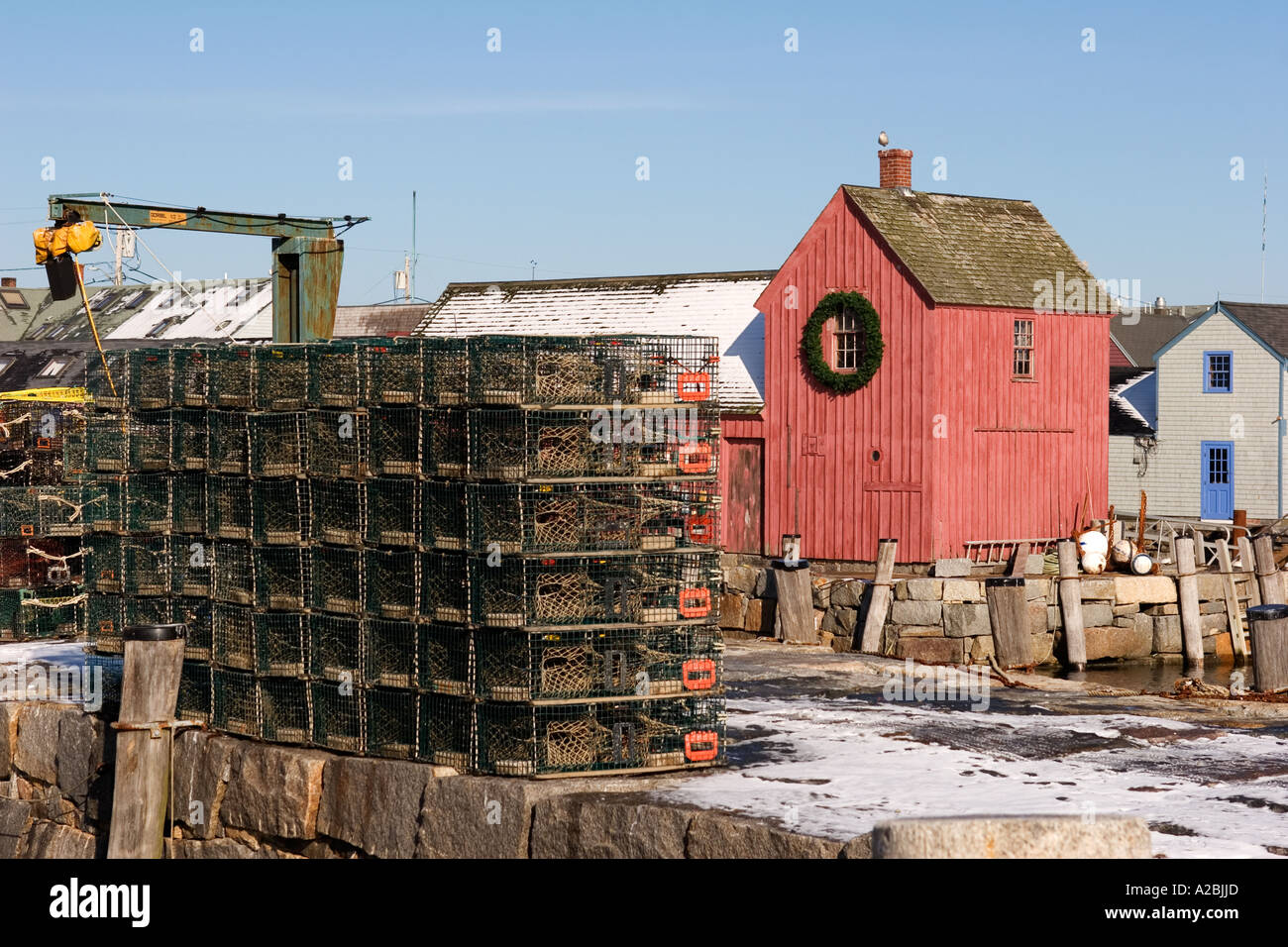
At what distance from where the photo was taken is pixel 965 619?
985 inches

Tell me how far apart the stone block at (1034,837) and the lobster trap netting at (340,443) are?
6735mm

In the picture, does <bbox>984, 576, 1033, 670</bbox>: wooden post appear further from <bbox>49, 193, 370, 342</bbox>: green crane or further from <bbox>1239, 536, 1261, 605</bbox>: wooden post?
<bbox>49, 193, 370, 342</bbox>: green crane

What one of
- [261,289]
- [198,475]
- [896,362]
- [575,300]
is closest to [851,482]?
[896,362]

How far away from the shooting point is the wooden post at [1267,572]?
27.0 meters

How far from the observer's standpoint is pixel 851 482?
1096 inches

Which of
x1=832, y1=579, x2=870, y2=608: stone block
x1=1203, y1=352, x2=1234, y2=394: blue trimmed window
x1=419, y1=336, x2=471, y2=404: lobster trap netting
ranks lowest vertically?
x1=832, y1=579, x2=870, y2=608: stone block

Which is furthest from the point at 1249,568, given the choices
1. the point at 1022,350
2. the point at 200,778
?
the point at 200,778

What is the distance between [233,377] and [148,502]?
160 cm

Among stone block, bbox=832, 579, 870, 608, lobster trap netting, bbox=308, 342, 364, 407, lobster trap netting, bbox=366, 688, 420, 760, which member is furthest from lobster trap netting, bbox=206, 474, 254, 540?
stone block, bbox=832, 579, 870, 608

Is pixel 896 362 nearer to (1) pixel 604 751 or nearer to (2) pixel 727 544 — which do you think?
(2) pixel 727 544

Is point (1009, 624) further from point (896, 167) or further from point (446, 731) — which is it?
point (446, 731)

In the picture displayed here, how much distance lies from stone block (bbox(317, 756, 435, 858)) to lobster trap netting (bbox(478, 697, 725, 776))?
23.1 inches

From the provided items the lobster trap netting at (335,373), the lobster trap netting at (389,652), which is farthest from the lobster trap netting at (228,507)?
the lobster trap netting at (389,652)

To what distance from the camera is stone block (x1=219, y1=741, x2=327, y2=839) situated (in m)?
12.3
